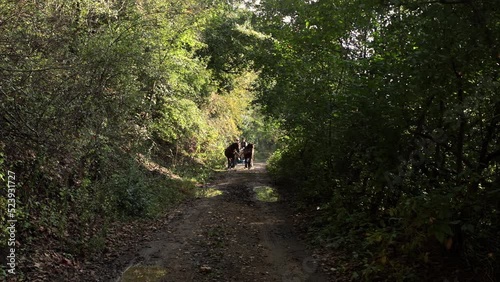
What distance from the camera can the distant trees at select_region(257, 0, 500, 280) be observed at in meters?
4.57

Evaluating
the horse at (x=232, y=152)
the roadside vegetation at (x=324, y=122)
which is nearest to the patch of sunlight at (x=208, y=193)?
the roadside vegetation at (x=324, y=122)

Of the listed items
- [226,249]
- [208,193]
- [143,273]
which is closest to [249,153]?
[208,193]

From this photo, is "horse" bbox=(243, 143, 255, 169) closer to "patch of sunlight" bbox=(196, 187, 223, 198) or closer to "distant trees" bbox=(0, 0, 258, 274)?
"patch of sunlight" bbox=(196, 187, 223, 198)

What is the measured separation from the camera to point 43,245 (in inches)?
237

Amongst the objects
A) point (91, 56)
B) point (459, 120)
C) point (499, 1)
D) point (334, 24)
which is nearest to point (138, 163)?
point (91, 56)

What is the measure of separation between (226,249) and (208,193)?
242 inches

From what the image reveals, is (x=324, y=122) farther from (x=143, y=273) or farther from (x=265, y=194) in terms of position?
(x=143, y=273)

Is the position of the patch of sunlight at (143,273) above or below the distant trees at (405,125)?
below

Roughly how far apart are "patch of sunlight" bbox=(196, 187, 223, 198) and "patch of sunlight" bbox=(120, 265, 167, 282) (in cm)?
638

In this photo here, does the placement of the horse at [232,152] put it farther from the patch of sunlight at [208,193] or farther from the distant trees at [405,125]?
the distant trees at [405,125]

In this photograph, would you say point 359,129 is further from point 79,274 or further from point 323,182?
point 79,274

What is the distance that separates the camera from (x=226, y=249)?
24.0 ft

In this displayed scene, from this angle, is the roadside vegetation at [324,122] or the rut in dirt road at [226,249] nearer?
the roadside vegetation at [324,122]

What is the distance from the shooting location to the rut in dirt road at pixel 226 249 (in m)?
6.14
